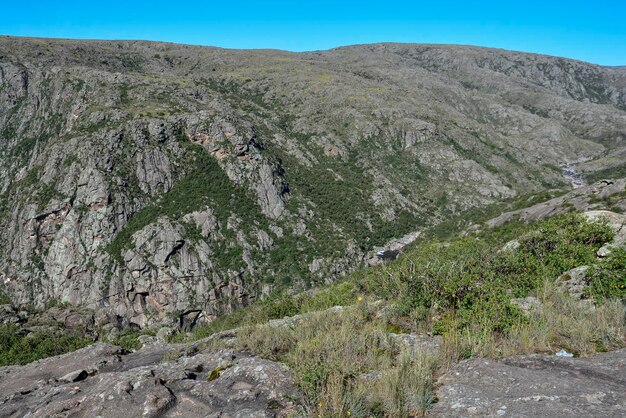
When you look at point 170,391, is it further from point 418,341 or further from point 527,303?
point 527,303

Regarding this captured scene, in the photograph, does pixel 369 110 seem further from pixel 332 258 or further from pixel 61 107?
pixel 61 107

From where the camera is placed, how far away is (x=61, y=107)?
111625 millimetres

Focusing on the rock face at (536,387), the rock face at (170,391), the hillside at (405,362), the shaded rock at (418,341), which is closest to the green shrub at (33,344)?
the hillside at (405,362)

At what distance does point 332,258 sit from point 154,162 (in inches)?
1963

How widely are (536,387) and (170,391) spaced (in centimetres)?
711

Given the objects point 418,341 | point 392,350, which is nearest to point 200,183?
point 418,341

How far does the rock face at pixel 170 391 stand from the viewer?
7.41 m

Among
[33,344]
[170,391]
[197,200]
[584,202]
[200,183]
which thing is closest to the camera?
Answer: [170,391]

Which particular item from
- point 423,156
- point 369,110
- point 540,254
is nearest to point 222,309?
point 540,254

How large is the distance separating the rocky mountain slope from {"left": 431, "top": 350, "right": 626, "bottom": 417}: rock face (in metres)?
77.2

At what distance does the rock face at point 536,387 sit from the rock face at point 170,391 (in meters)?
2.89

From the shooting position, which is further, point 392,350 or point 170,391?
point 392,350

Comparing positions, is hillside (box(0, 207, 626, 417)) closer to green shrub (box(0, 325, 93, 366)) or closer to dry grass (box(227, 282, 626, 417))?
dry grass (box(227, 282, 626, 417))

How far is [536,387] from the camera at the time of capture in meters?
6.45
